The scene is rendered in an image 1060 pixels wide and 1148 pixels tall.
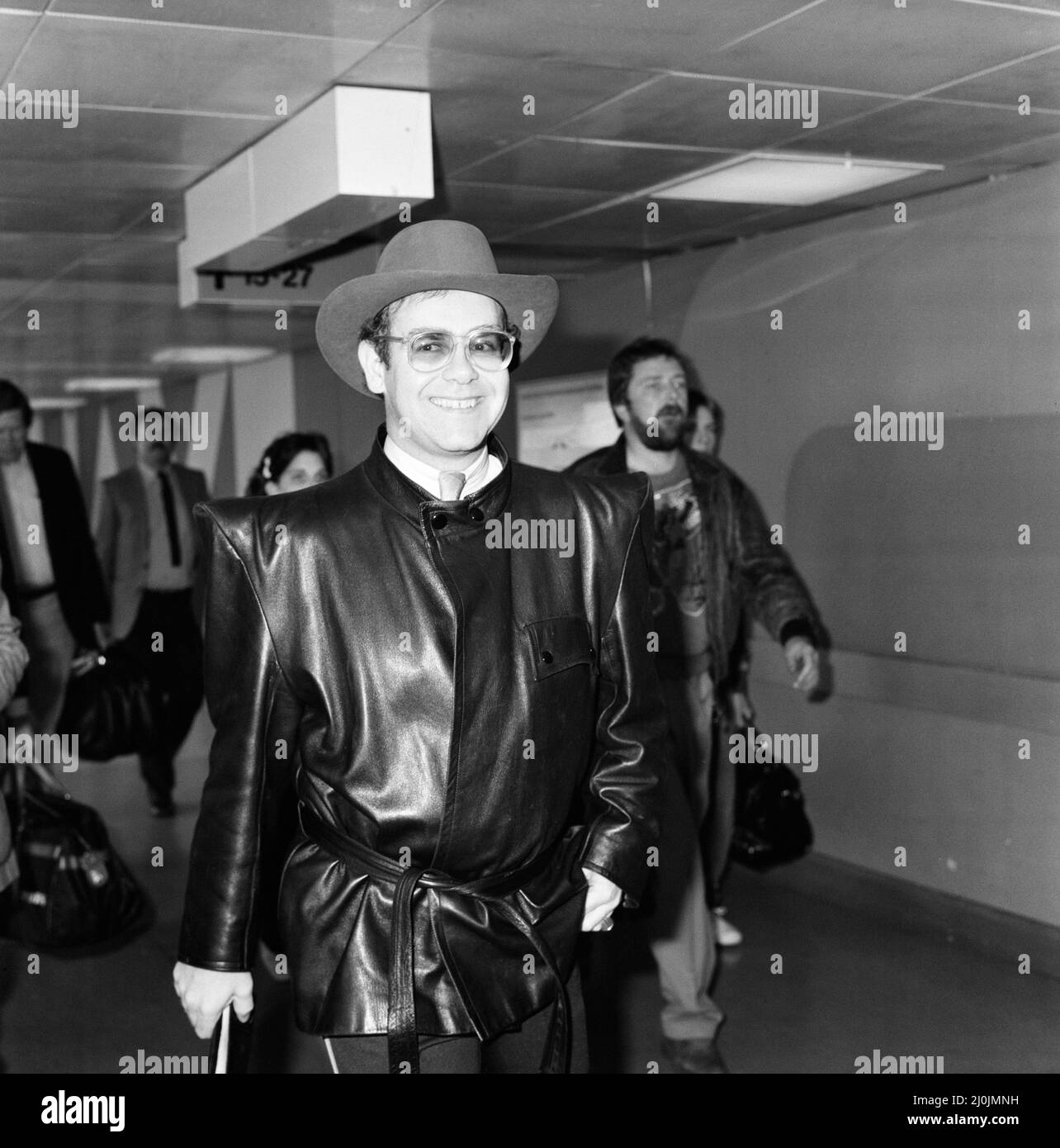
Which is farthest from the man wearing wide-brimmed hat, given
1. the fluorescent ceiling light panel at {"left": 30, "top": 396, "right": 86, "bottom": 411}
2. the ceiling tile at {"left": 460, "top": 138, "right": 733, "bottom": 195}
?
the fluorescent ceiling light panel at {"left": 30, "top": 396, "right": 86, "bottom": 411}

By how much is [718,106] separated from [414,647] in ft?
9.38

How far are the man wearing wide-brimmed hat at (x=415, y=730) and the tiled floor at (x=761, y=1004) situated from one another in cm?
155

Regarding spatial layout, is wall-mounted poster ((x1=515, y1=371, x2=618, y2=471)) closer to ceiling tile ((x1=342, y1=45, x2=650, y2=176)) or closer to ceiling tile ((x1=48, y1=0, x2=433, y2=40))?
ceiling tile ((x1=342, y1=45, x2=650, y2=176))

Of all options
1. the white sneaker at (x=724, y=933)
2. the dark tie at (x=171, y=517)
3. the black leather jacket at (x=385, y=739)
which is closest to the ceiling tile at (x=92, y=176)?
the dark tie at (x=171, y=517)

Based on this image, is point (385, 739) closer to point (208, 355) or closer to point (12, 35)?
point (12, 35)

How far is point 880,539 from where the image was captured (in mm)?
5898

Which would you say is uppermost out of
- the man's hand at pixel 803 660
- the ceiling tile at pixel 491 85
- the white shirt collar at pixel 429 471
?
the ceiling tile at pixel 491 85

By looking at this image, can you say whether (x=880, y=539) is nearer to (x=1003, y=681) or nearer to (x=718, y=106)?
(x=1003, y=681)

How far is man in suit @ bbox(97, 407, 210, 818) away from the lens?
7.40 m

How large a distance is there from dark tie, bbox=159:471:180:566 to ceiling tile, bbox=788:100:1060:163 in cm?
406

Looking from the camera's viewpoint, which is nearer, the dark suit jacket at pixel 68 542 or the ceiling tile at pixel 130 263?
the dark suit jacket at pixel 68 542

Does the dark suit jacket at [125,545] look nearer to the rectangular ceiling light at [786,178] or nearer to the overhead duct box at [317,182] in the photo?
the overhead duct box at [317,182]

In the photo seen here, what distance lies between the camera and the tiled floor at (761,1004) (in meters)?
4.16

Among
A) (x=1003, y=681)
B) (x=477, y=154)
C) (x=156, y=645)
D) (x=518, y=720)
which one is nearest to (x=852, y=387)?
(x=1003, y=681)
